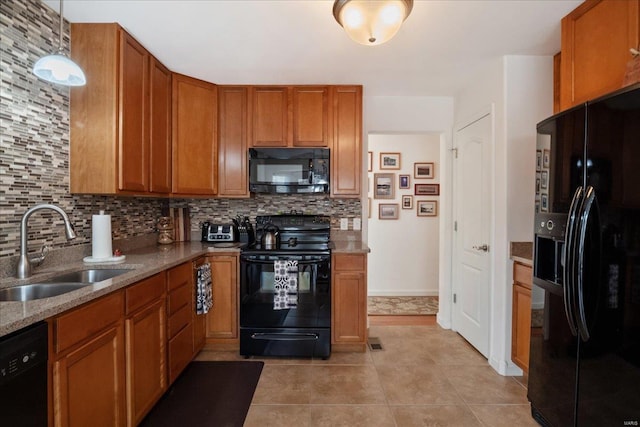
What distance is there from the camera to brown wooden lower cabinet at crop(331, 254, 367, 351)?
259 cm

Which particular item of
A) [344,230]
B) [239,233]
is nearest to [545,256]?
[344,230]

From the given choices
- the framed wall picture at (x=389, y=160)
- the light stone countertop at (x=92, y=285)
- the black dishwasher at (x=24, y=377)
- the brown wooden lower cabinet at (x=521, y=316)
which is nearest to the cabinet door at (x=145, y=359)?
the light stone countertop at (x=92, y=285)

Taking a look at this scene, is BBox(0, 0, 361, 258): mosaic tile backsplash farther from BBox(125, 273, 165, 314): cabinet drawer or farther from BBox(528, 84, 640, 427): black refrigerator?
BBox(528, 84, 640, 427): black refrigerator

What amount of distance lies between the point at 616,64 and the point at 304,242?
96.5 inches

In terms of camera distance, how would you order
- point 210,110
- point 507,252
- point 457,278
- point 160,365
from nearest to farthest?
point 160,365, point 507,252, point 210,110, point 457,278

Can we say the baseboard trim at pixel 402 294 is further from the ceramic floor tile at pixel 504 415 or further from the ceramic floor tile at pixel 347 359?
the ceramic floor tile at pixel 504 415

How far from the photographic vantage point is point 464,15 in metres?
1.79

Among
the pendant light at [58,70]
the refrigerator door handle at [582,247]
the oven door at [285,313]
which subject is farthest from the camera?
the oven door at [285,313]

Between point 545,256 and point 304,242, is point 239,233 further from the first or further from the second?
point 545,256

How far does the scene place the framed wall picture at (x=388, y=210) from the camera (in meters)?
4.38

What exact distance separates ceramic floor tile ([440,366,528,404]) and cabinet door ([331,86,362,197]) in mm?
1708

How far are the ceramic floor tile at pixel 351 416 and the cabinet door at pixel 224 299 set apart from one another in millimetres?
1055

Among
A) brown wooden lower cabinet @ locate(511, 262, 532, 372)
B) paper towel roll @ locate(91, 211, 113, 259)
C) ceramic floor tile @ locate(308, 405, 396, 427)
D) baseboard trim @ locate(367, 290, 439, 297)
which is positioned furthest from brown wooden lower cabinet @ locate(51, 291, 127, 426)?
baseboard trim @ locate(367, 290, 439, 297)

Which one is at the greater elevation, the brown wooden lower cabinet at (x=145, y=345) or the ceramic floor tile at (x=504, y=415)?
the brown wooden lower cabinet at (x=145, y=345)
